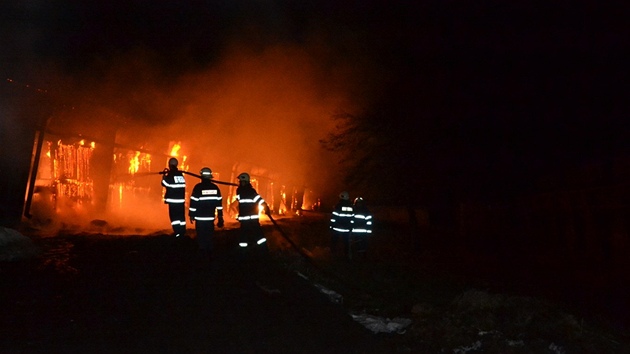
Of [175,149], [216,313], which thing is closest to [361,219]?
[216,313]

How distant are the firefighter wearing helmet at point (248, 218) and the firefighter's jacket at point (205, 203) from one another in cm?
36

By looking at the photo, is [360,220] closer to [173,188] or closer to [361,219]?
[361,219]

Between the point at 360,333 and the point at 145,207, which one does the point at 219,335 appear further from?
the point at 145,207

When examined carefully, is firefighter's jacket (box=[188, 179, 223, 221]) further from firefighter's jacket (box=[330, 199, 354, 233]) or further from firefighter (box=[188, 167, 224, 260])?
firefighter's jacket (box=[330, 199, 354, 233])

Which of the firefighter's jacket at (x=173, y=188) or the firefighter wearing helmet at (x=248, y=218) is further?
the firefighter's jacket at (x=173, y=188)

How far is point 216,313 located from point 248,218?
2.87 meters

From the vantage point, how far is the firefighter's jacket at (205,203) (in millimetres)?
8180

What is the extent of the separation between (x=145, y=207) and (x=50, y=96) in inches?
213

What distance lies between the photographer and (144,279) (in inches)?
254

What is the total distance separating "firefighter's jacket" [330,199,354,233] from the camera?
11719mm

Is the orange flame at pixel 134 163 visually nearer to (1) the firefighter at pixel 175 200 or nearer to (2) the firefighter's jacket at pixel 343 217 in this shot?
(2) the firefighter's jacket at pixel 343 217

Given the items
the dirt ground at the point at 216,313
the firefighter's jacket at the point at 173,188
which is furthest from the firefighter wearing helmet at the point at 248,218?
the firefighter's jacket at the point at 173,188

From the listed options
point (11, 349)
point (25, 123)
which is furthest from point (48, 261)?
point (25, 123)

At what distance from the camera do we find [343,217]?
11742 mm
